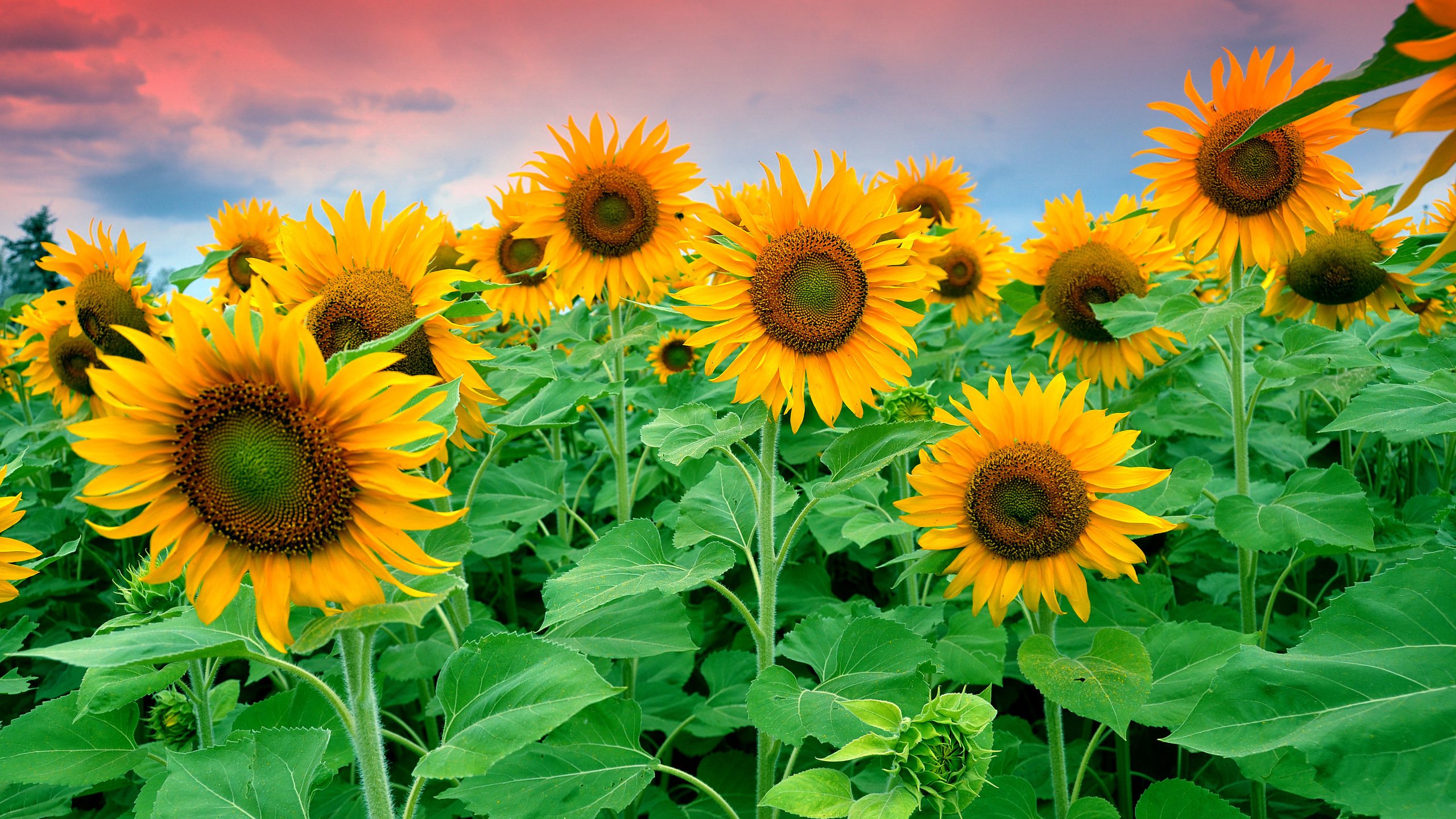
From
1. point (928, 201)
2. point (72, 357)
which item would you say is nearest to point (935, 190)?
point (928, 201)

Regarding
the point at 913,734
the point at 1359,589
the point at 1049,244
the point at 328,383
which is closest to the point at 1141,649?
the point at 1359,589

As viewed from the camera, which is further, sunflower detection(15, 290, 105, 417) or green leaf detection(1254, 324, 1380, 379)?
sunflower detection(15, 290, 105, 417)

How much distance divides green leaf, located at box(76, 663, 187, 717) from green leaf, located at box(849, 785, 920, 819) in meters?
1.31

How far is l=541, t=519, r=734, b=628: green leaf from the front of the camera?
181 cm

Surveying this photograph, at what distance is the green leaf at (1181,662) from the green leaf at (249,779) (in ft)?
5.87

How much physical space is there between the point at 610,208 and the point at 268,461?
225cm

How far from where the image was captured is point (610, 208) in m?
3.43

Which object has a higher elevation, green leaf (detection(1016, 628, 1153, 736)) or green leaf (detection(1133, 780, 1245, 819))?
green leaf (detection(1016, 628, 1153, 736))

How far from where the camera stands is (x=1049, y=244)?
380cm

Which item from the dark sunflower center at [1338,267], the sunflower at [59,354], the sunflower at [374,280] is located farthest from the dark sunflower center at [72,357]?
the dark sunflower center at [1338,267]

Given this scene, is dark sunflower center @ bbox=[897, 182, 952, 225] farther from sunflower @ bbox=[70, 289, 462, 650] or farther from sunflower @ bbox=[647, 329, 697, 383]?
sunflower @ bbox=[70, 289, 462, 650]

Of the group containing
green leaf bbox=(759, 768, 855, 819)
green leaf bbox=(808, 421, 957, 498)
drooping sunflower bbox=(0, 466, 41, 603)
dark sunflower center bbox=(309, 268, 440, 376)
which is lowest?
green leaf bbox=(759, 768, 855, 819)

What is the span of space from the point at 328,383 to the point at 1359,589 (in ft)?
5.63

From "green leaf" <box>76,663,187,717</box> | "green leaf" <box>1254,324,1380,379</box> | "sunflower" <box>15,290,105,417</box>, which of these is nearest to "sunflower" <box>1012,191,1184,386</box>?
"green leaf" <box>1254,324,1380,379</box>
